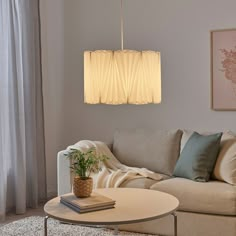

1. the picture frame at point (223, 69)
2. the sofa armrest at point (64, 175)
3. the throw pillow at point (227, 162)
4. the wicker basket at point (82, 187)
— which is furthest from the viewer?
the picture frame at point (223, 69)

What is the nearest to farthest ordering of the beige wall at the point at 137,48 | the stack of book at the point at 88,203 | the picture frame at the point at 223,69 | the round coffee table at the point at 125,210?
the round coffee table at the point at 125,210 → the stack of book at the point at 88,203 → the picture frame at the point at 223,69 → the beige wall at the point at 137,48

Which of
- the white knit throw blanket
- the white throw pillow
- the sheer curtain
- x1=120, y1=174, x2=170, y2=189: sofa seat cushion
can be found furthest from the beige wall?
x1=120, y1=174, x2=170, y2=189: sofa seat cushion

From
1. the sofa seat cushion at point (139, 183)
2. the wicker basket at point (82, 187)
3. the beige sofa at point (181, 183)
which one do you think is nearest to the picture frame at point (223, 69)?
the beige sofa at point (181, 183)

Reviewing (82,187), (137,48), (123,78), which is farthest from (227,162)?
(137,48)

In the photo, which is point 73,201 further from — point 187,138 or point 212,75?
point 212,75

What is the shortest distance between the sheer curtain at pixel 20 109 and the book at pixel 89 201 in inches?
70.5

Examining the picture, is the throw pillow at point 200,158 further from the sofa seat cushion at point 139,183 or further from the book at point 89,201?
the book at point 89,201

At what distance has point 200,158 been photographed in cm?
428

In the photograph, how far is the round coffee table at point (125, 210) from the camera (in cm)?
287

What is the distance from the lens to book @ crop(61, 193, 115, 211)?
10.0 ft

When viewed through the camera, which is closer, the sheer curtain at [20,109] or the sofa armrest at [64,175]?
the sofa armrest at [64,175]

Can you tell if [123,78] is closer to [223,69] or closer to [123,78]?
[123,78]

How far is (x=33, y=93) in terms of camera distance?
5.27 meters

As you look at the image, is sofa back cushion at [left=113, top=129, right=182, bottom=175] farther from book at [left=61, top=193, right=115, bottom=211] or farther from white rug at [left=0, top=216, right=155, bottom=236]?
book at [left=61, top=193, right=115, bottom=211]
